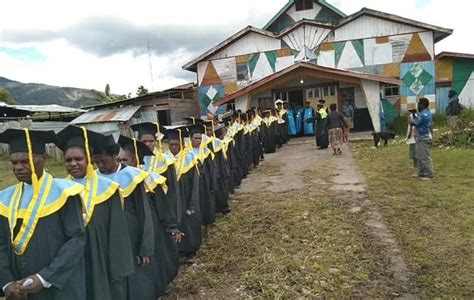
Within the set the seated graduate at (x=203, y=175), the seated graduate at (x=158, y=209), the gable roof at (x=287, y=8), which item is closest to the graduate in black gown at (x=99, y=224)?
the seated graduate at (x=158, y=209)

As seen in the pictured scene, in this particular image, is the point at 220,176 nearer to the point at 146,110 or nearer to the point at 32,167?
the point at 32,167

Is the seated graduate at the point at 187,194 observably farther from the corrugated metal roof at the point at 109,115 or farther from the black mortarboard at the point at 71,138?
the corrugated metal roof at the point at 109,115

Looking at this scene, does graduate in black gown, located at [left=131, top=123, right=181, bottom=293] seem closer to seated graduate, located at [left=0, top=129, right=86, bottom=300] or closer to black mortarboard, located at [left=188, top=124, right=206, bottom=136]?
black mortarboard, located at [left=188, top=124, right=206, bottom=136]

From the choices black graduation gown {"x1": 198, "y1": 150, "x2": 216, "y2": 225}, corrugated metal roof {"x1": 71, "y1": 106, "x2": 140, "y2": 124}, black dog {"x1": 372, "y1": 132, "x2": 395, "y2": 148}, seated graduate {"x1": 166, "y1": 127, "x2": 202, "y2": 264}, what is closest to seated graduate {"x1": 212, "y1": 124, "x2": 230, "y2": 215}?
black graduation gown {"x1": 198, "y1": 150, "x2": 216, "y2": 225}

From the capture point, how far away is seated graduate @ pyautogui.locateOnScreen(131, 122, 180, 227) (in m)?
4.46

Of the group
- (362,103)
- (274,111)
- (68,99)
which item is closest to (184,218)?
(274,111)

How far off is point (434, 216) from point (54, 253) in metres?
5.52

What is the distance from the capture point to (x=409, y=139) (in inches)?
376

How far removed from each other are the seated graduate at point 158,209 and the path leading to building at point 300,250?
39 cm

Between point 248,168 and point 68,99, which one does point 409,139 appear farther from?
point 68,99

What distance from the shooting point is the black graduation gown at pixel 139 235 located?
3.50 meters

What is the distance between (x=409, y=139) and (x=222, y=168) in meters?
4.82

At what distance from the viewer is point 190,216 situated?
5172 millimetres

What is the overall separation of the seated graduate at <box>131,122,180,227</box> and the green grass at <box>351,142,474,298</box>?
267 cm
